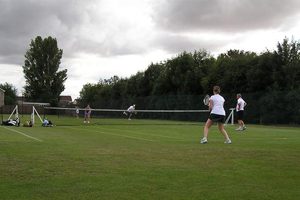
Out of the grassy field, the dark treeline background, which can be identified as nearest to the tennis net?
the dark treeline background

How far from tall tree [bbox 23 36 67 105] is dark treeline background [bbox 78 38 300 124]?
110ft

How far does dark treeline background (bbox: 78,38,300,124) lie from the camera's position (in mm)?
40562

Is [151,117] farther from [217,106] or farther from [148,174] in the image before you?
[148,174]

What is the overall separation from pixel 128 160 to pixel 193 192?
3.29m

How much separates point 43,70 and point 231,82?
6295 cm

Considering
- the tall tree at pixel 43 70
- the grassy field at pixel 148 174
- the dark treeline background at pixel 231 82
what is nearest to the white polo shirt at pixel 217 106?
the grassy field at pixel 148 174

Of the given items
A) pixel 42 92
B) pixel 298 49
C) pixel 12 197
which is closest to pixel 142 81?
pixel 298 49

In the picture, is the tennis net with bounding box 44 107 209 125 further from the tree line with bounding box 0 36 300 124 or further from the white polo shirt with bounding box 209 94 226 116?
the white polo shirt with bounding box 209 94 226 116

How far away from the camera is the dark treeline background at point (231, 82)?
40562 mm

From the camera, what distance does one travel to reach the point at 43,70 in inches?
4124

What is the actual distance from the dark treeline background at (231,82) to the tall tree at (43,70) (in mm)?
33544

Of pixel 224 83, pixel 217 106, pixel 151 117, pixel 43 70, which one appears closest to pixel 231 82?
pixel 224 83

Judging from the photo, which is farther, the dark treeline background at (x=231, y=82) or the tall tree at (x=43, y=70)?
the tall tree at (x=43, y=70)

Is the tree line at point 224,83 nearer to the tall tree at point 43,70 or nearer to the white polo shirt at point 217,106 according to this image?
the tall tree at point 43,70
